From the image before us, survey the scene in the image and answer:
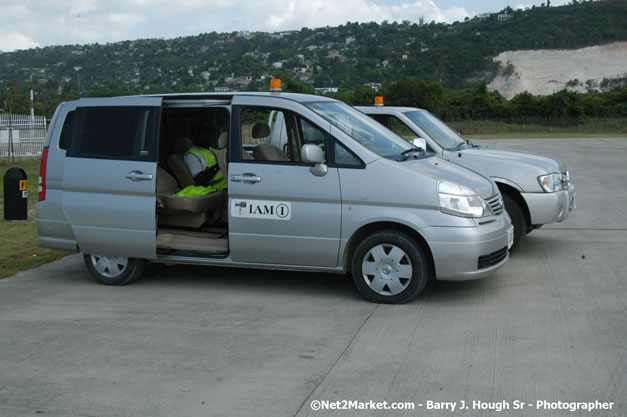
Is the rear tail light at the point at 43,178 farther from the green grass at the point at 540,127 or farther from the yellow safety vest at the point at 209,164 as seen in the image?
the green grass at the point at 540,127

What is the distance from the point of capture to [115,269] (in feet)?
25.5

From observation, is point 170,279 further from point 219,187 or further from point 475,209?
point 475,209

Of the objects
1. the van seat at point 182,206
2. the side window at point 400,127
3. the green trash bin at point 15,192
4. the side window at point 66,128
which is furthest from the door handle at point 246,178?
the green trash bin at point 15,192

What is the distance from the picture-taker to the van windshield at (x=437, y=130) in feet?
32.0

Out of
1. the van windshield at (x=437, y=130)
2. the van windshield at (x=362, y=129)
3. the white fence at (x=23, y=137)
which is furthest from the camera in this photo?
the white fence at (x=23, y=137)

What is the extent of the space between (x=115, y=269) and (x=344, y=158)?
2.80 m

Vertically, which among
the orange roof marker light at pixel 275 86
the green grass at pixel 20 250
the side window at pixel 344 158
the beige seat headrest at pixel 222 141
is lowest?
the green grass at pixel 20 250

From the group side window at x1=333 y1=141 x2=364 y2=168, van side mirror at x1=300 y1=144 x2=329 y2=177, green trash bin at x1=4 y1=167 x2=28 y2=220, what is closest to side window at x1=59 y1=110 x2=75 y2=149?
green trash bin at x1=4 y1=167 x2=28 y2=220

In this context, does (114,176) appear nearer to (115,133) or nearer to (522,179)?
(115,133)

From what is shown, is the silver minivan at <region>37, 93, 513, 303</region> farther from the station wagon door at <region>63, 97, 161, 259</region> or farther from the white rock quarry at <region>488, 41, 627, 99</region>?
the white rock quarry at <region>488, 41, 627, 99</region>

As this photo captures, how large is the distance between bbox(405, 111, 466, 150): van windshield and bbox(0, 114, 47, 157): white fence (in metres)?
23.1

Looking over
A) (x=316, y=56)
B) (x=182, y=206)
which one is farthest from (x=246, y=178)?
(x=316, y=56)

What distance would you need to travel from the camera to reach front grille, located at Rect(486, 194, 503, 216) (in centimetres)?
697

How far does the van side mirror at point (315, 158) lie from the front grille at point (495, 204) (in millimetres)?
1590
